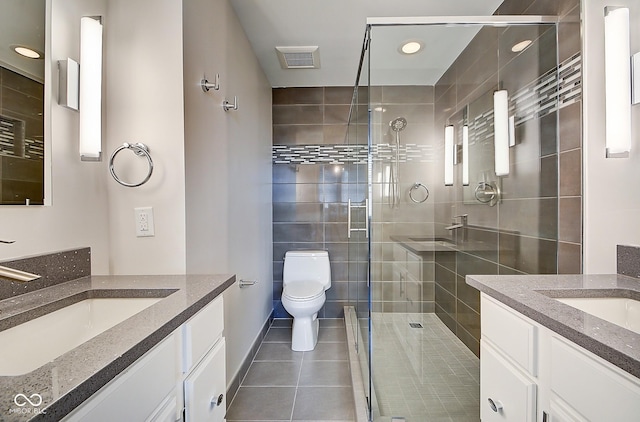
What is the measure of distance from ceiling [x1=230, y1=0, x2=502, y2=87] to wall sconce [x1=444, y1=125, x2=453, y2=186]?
401 millimetres

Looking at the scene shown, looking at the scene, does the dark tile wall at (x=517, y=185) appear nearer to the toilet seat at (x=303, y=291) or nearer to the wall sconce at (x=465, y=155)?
the wall sconce at (x=465, y=155)

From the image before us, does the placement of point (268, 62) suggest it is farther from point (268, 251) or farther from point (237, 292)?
point (237, 292)

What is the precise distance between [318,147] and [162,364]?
2722mm

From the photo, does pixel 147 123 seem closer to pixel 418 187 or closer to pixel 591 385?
pixel 591 385

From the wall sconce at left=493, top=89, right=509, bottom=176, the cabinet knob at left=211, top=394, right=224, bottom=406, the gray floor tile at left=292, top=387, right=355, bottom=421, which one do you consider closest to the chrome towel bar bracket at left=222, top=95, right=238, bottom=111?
the cabinet knob at left=211, top=394, right=224, bottom=406

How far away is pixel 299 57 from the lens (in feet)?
8.68

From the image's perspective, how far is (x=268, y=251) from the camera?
304 cm

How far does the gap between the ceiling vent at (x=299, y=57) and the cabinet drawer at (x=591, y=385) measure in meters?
2.48

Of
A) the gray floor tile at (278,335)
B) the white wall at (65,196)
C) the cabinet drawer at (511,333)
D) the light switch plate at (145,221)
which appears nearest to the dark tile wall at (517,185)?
the cabinet drawer at (511,333)

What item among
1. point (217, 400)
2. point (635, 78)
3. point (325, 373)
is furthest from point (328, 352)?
point (635, 78)

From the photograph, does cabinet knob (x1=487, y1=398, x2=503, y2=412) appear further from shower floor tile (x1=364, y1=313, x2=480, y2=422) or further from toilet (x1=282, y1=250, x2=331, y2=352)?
toilet (x1=282, y1=250, x2=331, y2=352)

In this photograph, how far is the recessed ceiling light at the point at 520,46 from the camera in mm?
1656

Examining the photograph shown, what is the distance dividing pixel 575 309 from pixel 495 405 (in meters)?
0.46

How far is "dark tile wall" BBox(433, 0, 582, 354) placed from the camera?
1.44 meters
